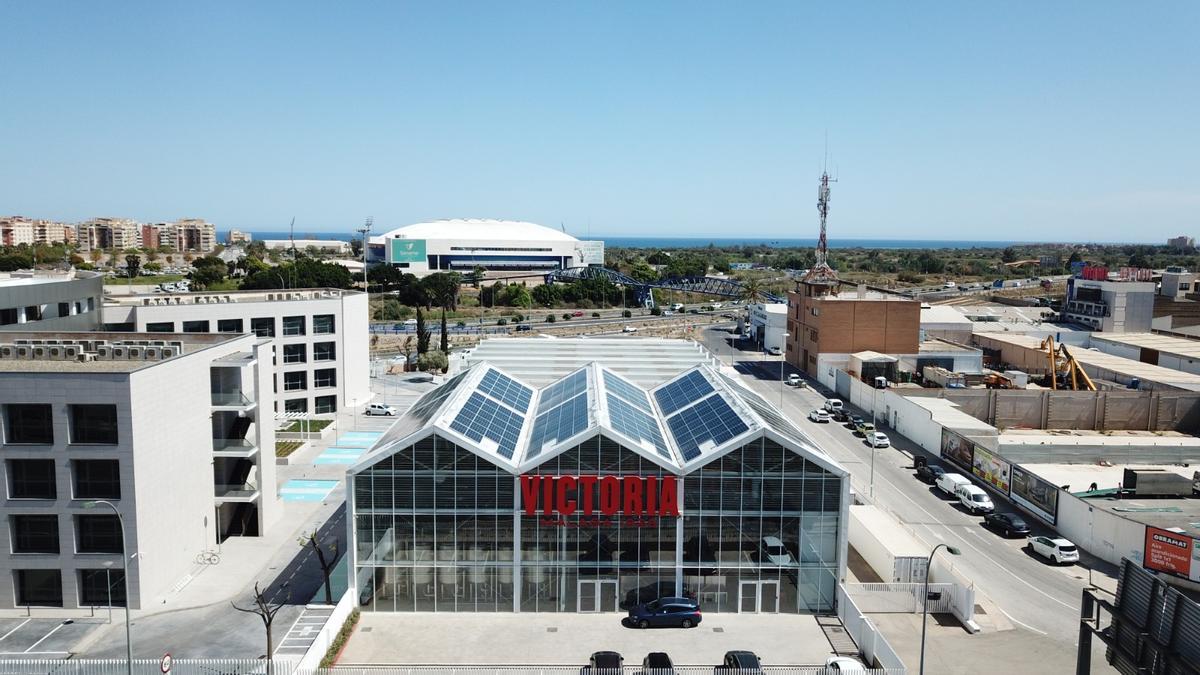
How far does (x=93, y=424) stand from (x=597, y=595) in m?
19.5

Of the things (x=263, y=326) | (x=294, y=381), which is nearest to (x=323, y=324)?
(x=263, y=326)

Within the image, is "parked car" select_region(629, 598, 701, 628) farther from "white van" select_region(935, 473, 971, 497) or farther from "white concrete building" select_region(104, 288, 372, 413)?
"white concrete building" select_region(104, 288, 372, 413)

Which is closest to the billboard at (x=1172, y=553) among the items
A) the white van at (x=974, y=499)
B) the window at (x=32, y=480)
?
the white van at (x=974, y=499)

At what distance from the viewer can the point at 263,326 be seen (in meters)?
58.1

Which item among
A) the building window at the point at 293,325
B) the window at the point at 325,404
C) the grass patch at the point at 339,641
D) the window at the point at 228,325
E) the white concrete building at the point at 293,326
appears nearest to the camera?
the grass patch at the point at 339,641

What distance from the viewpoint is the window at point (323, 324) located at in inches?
2390

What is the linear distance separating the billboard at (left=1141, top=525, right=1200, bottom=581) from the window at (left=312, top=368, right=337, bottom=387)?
173 ft

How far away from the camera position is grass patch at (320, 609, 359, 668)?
2539cm

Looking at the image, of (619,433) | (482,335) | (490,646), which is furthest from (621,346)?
(482,335)

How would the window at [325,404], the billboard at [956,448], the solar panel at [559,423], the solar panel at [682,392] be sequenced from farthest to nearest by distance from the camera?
the window at [325,404]
the billboard at [956,448]
the solar panel at [682,392]
the solar panel at [559,423]

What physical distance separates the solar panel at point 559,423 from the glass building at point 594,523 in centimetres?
33

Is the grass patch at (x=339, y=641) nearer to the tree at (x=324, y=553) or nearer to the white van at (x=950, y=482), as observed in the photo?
the tree at (x=324, y=553)

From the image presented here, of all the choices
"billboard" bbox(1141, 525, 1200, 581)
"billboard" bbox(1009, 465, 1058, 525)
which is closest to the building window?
"billboard" bbox(1009, 465, 1058, 525)

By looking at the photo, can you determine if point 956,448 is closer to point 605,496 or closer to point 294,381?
point 605,496
